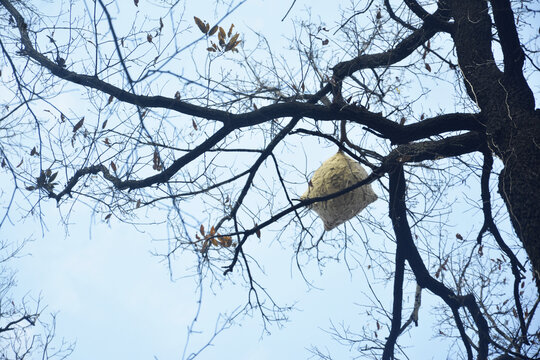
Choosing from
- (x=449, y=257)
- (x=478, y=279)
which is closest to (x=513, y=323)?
(x=478, y=279)

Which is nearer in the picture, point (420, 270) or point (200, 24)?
point (200, 24)

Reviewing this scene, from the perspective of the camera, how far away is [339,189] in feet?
11.4

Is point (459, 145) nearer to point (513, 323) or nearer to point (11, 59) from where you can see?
point (513, 323)

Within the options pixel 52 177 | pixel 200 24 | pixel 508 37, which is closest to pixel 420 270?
pixel 508 37

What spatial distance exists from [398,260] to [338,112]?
6.01 ft

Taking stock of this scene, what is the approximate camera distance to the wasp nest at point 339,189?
3.46 metres

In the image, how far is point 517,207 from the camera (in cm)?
260

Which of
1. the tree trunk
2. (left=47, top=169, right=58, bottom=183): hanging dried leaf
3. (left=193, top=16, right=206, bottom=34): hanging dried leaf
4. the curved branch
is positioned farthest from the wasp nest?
(left=47, top=169, right=58, bottom=183): hanging dried leaf

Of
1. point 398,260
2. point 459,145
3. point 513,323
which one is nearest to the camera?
point 459,145

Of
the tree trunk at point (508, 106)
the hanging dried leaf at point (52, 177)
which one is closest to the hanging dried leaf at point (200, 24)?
the hanging dried leaf at point (52, 177)

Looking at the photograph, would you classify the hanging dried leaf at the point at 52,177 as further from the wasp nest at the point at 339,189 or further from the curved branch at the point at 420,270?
the curved branch at the point at 420,270

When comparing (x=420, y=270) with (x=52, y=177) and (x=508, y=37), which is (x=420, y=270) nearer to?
(x=508, y=37)

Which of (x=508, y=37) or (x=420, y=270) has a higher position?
(x=508, y=37)

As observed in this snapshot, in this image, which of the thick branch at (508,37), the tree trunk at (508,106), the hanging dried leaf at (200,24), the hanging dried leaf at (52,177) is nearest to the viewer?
the tree trunk at (508,106)
